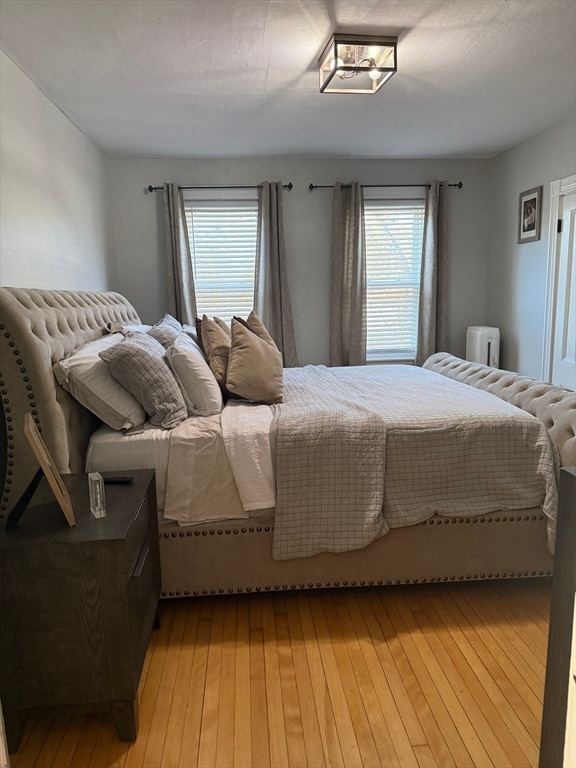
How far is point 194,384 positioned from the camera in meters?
2.21

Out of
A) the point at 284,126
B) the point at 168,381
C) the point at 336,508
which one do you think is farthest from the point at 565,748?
the point at 284,126

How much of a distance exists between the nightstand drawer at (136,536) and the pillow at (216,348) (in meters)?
0.88

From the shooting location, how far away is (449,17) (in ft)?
7.60

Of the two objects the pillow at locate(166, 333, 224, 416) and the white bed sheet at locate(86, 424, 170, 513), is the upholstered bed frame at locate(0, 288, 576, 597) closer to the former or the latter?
the white bed sheet at locate(86, 424, 170, 513)

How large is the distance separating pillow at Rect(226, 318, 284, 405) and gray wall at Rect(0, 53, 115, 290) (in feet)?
Result: 3.83

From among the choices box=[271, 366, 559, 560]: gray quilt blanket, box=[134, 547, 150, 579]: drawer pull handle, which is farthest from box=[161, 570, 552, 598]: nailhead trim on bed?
box=[134, 547, 150, 579]: drawer pull handle

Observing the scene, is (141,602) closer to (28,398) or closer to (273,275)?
(28,398)

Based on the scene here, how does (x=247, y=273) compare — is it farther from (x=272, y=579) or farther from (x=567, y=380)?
(x=272, y=579)

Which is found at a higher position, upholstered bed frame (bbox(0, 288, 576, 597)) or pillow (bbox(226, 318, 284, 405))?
pillow (bbox(226, 318, 284, 405))

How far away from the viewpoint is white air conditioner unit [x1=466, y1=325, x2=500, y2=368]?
15.4 feet

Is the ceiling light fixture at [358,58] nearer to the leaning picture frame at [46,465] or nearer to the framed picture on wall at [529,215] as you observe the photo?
the framed picture on wall at [529,215]

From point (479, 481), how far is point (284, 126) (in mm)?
2945

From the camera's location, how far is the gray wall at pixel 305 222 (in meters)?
4.60

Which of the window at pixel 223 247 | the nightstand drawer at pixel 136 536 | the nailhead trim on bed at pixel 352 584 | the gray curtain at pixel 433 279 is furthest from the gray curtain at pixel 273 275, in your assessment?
the nightstand drawer at pixel 136 536
